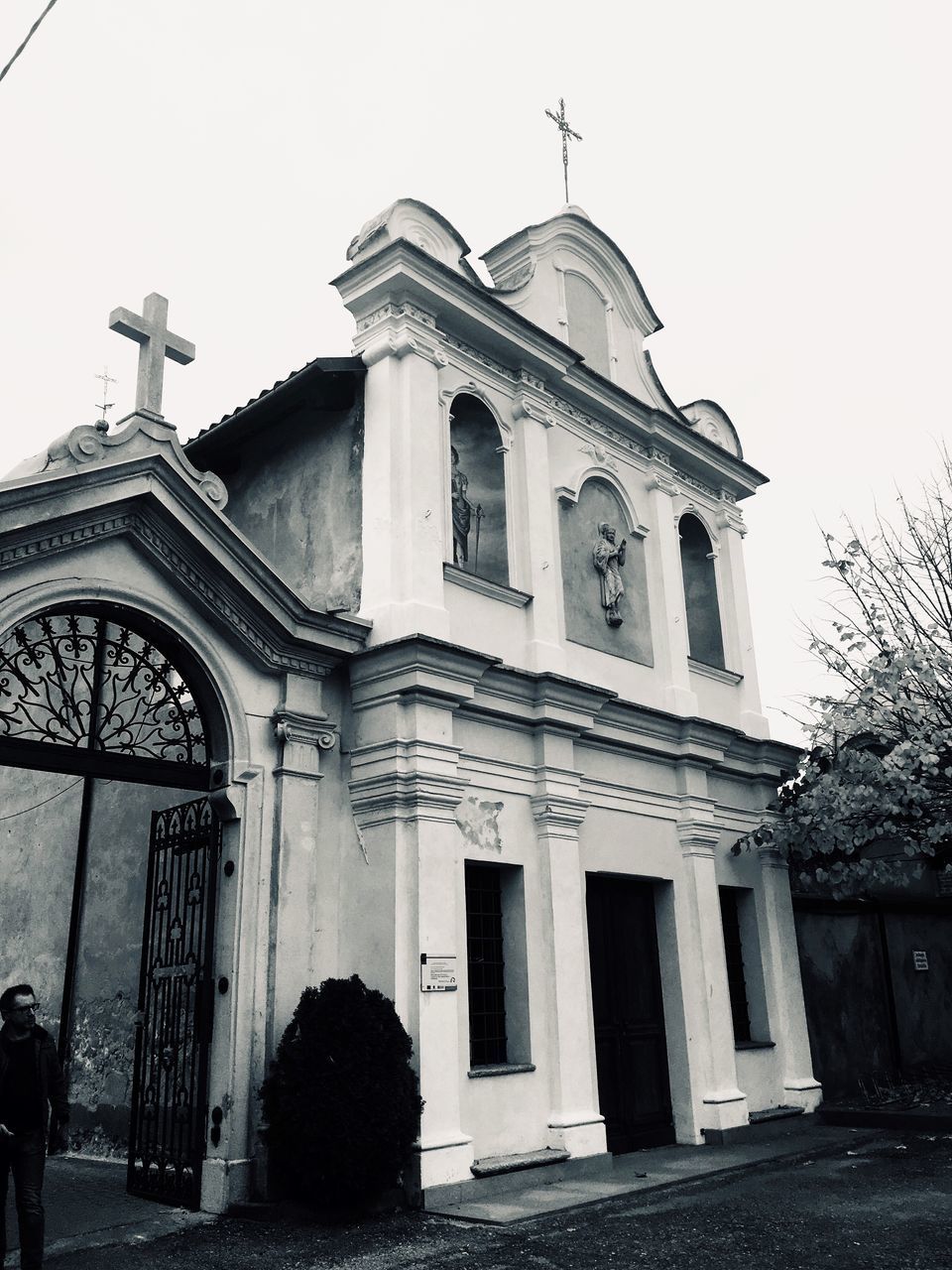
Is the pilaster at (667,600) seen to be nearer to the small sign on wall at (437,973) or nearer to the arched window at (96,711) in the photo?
the small sign on wall at (437,973)

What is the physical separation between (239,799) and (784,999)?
7297 mm

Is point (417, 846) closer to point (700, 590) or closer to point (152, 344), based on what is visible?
point (152, 344)

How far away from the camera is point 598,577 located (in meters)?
12.0

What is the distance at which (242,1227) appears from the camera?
7.45m

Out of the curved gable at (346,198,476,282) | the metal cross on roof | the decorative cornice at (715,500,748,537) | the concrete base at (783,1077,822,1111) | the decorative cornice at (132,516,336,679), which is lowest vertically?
the concrete base at (783,1077,822,1111)

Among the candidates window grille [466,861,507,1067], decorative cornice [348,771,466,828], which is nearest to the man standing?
decorative cornice [348,771,466,828]

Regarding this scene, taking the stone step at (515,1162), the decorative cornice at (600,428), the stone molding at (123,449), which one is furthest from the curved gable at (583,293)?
the stone step at (515,1162)

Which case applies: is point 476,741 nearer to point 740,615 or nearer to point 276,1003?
point 276,1003

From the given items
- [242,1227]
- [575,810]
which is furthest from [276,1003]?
[575,810]

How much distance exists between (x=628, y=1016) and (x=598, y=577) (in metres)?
4.47

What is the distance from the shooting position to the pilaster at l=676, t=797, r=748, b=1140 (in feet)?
36.7

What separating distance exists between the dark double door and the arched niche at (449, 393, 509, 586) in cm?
333

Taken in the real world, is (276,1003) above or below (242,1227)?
above

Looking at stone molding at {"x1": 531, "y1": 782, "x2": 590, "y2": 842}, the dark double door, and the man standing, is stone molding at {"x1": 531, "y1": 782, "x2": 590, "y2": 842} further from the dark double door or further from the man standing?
the man standing
